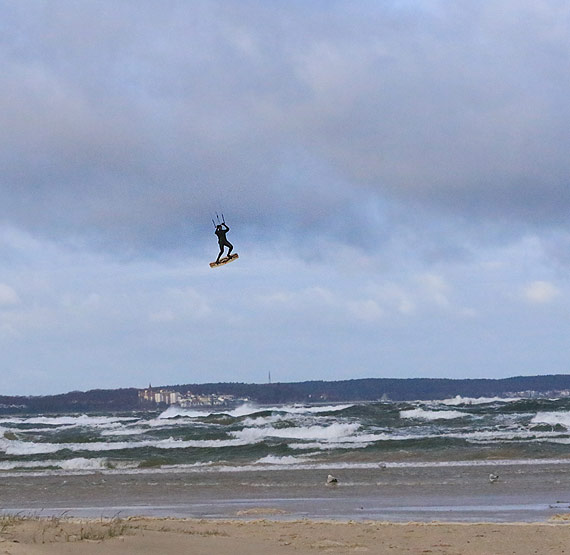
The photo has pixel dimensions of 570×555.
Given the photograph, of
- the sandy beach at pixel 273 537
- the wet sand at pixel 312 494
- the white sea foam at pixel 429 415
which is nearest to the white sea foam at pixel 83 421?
the white sea foam at pixel 429 415

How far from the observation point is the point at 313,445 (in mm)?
37062

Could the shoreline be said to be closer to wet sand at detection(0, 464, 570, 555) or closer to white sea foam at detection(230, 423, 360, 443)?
wet sand at detection(0, 464, 570, 555)

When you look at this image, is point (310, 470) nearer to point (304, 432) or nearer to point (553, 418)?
point (304, 432)

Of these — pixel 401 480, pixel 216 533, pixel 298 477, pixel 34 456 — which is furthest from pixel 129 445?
pixel 216 533

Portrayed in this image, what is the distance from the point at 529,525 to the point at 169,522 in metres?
5.53

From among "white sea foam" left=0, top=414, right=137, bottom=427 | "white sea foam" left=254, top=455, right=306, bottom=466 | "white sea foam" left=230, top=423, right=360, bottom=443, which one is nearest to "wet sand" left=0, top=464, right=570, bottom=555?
"white sea foam" left=254, top=455, right=306, bottom=466

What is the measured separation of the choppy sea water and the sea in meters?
0.08

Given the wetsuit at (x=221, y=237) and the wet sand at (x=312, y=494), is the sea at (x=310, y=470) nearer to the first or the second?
the wet sand at (x=312, y=494)

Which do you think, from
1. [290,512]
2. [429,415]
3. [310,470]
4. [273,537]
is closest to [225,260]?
[290,512]

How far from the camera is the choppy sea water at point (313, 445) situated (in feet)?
99.8

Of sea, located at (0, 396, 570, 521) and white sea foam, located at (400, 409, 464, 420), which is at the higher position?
white sea foam, located at (400, 409, 464, 420)

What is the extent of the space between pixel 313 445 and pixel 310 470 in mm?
10130

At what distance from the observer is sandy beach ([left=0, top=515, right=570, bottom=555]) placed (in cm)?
1050

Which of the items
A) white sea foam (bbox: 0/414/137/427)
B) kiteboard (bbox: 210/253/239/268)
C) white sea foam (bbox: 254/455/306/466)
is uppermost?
kiteboard (bbox: 210/253/239/268)
